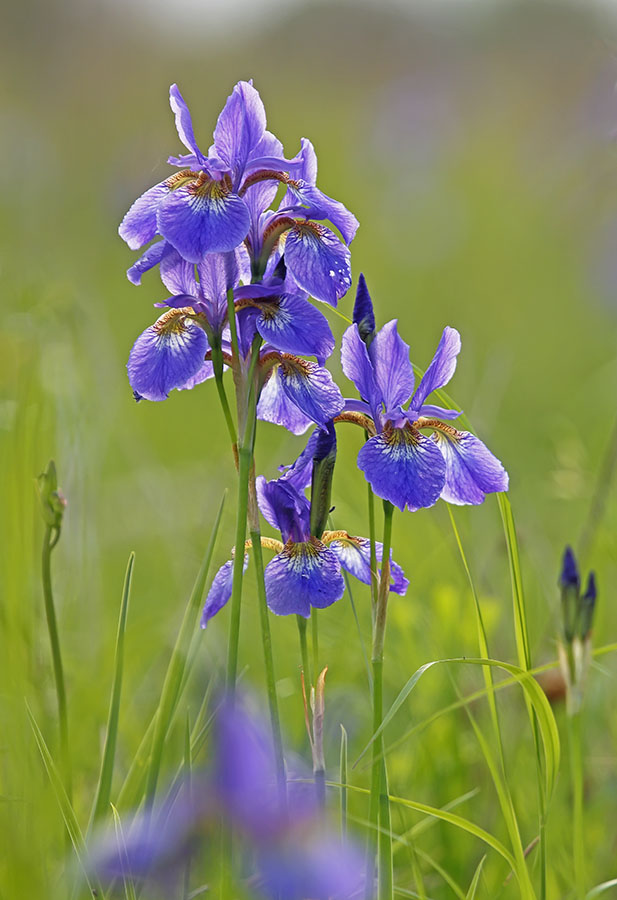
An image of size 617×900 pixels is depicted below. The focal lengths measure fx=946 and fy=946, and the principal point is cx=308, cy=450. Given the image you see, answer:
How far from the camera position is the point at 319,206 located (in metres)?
0.87

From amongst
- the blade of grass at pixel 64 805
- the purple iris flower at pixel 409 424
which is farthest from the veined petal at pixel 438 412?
the blade of grass at pixel 64 805

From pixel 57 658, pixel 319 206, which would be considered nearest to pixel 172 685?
pixel 57 658

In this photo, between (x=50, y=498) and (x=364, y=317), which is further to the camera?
(x=50, y=498)

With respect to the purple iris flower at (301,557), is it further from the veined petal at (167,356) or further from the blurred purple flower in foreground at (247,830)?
the blurred purple flower in foreground at (247,830)

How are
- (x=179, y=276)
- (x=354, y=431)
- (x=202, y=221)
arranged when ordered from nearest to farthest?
(x=202, y=221) → (x=179, y=276) → (x=354, y=431)

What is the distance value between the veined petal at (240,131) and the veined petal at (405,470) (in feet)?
0.96

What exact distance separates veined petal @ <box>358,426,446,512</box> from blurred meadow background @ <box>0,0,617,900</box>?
0.34 metres

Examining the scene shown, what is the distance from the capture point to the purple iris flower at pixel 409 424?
0.85 metres

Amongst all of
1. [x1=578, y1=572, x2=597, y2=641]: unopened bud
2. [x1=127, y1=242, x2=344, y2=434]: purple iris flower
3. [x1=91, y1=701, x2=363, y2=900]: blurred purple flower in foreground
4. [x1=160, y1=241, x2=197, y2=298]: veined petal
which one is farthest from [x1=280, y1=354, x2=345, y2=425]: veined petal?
[x1=91, y1=701, x2=363, y2=900]: blurred purple flower in foreground

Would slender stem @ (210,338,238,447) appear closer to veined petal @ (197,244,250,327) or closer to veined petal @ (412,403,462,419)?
veined petal @ (197,244,250,327)

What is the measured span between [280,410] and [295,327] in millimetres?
141

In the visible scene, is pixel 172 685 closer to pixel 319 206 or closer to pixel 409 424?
pixel 409 424

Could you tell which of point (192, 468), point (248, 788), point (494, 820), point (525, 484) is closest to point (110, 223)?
point (192, 468)

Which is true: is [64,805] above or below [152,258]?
below
